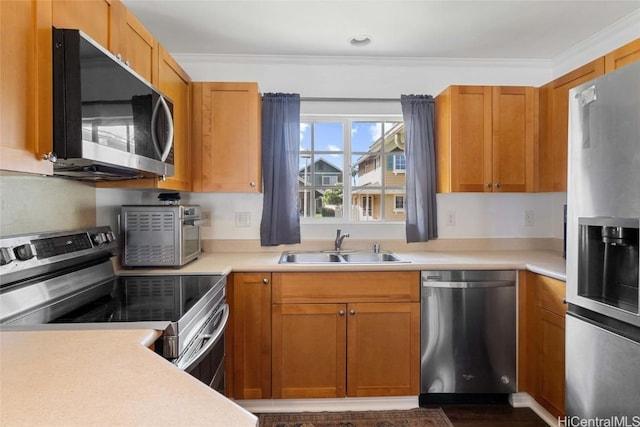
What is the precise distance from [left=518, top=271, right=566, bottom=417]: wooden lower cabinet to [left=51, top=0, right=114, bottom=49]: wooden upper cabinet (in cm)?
243

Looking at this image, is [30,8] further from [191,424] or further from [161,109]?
[191,424]

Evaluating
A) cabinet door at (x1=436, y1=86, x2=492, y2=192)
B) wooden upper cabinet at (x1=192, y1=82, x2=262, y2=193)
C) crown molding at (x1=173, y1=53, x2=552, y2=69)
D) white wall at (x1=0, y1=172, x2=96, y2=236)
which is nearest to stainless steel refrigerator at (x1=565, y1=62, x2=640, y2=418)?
cabinet door at (x1=436, y1=86, x2=492, y2=192)

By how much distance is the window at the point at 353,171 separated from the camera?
2.73 m

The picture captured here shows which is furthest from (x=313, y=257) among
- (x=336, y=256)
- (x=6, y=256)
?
(x=6, y=256)

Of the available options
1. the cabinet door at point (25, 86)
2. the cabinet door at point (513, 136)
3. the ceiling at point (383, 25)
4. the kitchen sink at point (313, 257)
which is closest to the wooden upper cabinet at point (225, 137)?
the ceiling at point (383, 25)

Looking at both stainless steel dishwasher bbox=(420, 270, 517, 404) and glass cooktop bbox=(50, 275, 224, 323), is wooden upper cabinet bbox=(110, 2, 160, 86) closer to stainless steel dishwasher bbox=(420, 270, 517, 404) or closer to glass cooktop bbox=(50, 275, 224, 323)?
glass cooktop bbox=(50, 275, 224, 323)

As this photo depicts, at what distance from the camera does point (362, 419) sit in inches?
78.2

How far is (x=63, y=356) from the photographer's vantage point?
83cm

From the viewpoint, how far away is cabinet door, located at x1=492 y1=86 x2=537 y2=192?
7.68ft

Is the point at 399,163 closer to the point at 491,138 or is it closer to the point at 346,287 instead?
the point at 491,138

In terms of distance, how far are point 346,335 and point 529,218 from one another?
1.80 m

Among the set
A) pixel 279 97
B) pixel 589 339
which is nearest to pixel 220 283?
pixel 279 97

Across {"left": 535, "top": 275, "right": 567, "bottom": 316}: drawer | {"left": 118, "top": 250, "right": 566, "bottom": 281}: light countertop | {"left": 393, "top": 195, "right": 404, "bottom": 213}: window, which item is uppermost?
{"left": 393, "top": 195, "right": 404, "bottom": 213}: window

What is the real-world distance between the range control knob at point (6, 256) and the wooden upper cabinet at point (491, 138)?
2351 mm
